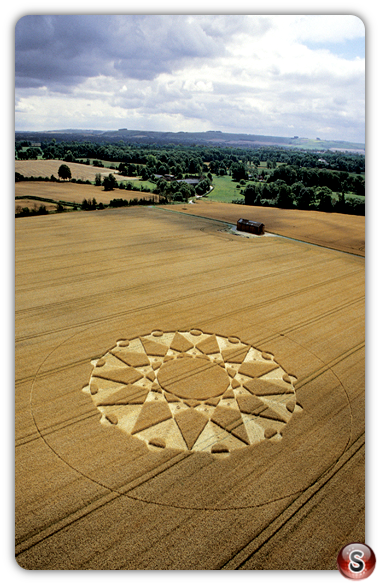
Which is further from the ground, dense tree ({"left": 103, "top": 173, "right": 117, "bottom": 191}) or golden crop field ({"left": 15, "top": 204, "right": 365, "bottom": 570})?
dense tree ({"left": 103, "top": 173, "right": 117, "bottom": 191})

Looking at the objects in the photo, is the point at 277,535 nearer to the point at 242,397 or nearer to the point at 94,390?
the point at 242,397

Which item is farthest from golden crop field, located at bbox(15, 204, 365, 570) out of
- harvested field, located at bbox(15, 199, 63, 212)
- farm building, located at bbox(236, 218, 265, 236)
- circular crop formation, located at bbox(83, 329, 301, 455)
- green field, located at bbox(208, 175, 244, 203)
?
green field, located at bbox(208, 175, 244, 203)

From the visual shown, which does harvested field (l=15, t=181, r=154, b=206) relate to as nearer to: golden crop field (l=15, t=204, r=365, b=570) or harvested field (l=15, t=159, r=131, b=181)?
harvested field (l=15, t=159, r=131, b=181)

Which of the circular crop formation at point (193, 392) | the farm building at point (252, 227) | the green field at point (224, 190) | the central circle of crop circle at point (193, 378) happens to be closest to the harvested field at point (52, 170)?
the green field at point (224, 190)

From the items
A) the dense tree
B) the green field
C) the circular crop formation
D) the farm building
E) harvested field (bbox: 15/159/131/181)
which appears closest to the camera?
the circular crop formation

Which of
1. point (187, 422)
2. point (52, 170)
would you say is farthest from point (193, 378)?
point (52, 170)

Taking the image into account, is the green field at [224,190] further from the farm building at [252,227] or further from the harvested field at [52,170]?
the farm building at [252,227]
